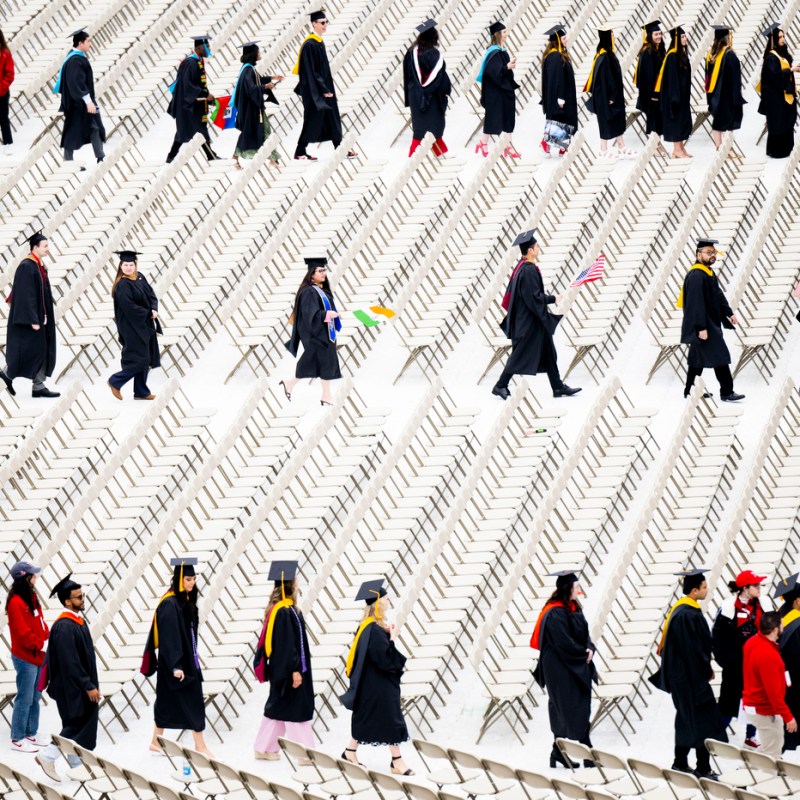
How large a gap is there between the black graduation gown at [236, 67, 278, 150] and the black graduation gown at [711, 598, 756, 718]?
28.4 feet

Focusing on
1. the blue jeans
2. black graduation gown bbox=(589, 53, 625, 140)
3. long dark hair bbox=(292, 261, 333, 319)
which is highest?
black graduation gown bbox=(589, 53, 625, 140)

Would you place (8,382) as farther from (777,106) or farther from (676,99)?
(777,106)

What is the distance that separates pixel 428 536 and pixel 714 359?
299cm

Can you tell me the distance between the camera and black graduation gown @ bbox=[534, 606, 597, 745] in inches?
529

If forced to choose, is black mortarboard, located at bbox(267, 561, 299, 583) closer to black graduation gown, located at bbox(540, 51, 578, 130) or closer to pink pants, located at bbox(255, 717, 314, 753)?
pink pants, located at bbox(255, 717, 314, 753)

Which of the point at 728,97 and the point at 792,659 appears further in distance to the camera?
the point at 728,97

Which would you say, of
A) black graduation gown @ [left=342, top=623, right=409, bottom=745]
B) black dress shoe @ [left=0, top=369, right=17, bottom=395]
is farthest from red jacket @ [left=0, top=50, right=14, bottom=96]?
black graduation gown @ [left=342, top=623, right=409, bottom=745]

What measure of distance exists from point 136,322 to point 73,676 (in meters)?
4.42

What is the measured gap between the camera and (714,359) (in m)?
17.2

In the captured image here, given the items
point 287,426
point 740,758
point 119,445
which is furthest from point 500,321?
point 740,758

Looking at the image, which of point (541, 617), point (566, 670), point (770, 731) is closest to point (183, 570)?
point (541, 617)

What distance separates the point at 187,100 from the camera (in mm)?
20812

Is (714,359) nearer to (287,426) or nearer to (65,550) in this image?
(287,426)

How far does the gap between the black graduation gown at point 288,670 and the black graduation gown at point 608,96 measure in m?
9.04
